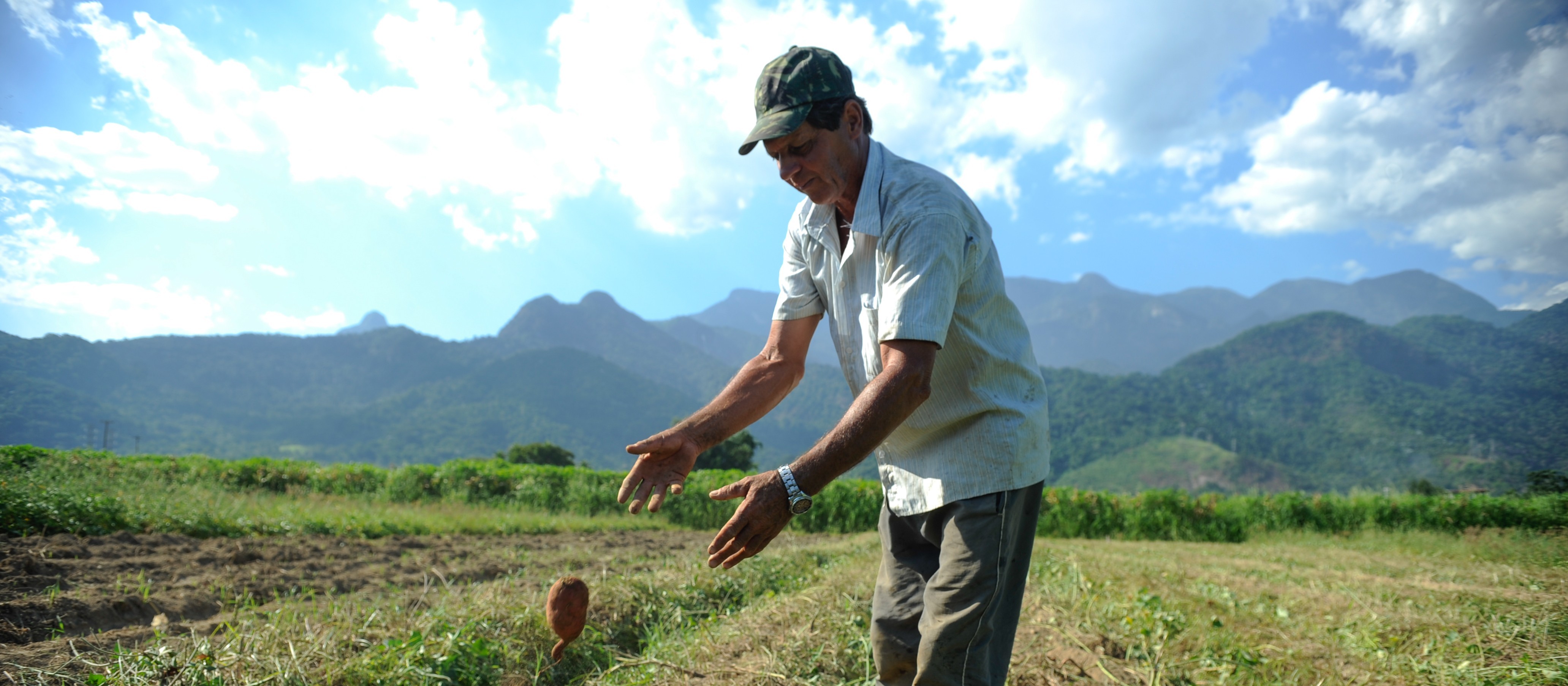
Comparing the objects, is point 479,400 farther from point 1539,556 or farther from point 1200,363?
point 1539,556

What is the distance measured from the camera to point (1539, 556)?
4.03 m

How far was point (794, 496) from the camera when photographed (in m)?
1.37

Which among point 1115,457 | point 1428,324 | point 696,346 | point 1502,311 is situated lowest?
point 1115,457

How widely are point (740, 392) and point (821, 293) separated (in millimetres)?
376

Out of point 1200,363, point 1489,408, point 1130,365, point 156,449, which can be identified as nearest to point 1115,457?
point 1200,363

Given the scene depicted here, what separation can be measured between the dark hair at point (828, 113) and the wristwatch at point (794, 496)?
88 centimetres

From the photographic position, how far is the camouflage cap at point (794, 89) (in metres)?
1.73

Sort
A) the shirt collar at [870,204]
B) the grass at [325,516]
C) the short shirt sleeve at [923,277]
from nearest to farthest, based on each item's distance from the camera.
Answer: the short shirt sleeve at [923,277]
the shirt collar at [870,204]
the grass at [325,516]

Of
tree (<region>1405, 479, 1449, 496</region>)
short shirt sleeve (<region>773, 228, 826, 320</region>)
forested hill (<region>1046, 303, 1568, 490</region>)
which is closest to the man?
short shirt sleeve (<region>773, 228, 826, 320</region>)

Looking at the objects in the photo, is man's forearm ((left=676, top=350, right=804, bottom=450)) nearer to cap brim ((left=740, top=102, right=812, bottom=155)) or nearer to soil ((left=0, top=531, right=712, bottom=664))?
cap brim ((left=740, top=102, right=812, bottom=155))

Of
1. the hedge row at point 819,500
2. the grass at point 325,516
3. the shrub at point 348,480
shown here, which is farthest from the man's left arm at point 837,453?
the shrub at point 348,480

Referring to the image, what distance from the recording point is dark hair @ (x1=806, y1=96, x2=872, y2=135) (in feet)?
5.80

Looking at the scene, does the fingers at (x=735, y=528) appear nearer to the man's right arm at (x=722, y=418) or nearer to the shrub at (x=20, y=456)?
the man's right arm at (x=722, y=418)

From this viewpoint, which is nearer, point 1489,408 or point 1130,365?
point 1489,408
